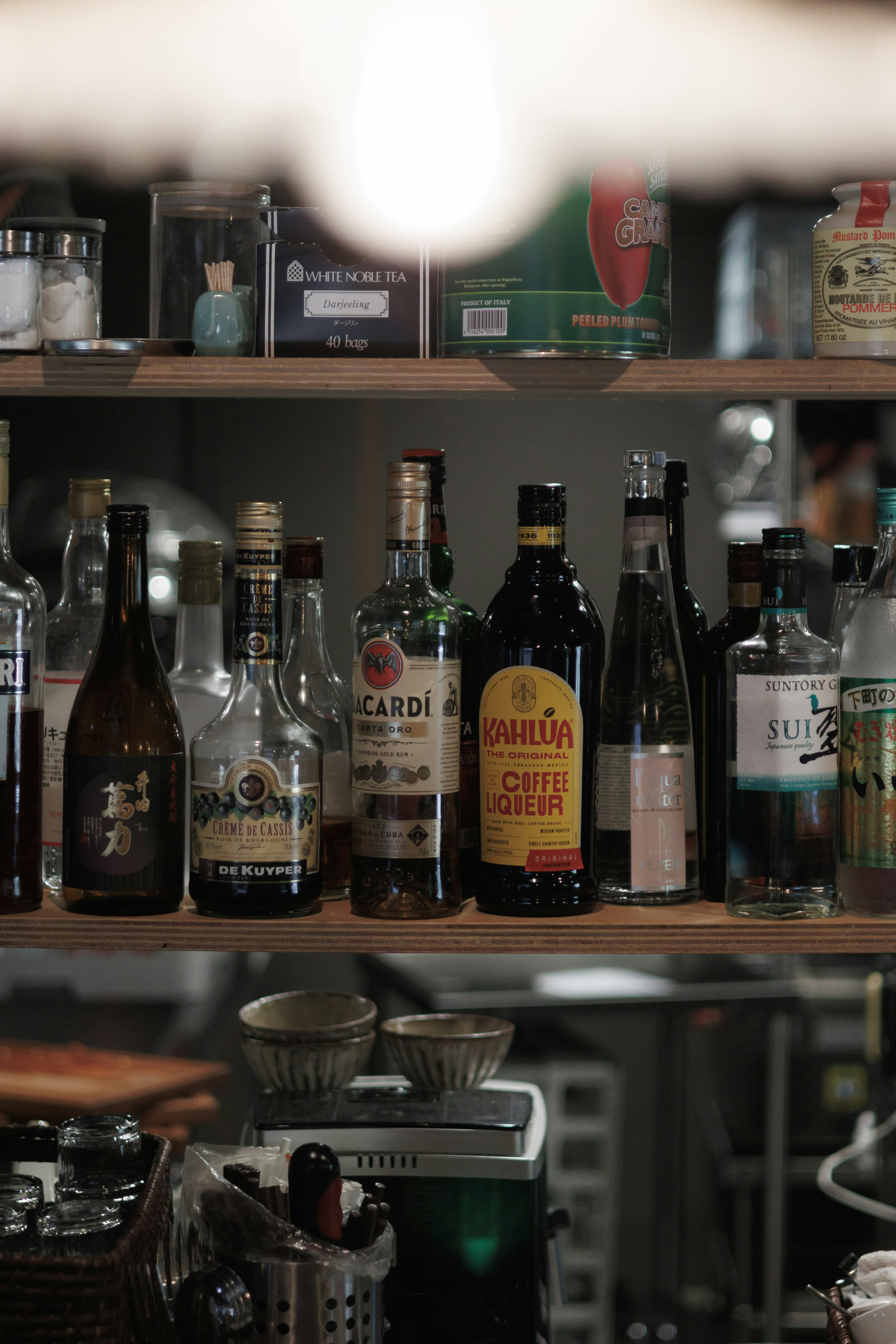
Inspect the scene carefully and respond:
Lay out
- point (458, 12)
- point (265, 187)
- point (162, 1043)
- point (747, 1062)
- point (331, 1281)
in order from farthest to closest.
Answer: point (747, 1062)
point (162, 1043)
point (458, 12)
point (265, 187)
point (331, 1281)

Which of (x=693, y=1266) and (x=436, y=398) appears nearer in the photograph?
(x=436, y=398)

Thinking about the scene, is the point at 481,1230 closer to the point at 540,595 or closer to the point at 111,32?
the point at 540,595

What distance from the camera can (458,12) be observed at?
5.18 feet

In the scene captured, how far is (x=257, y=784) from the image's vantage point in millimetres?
963

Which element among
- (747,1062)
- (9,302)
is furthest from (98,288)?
(747,1062)

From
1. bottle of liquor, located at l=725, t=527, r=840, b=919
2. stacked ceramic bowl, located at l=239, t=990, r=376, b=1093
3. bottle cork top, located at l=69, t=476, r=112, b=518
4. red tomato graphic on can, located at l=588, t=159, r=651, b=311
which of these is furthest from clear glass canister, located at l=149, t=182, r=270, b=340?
stacked ceramic bowl, located at l=239, t=990, r=376, b=1093

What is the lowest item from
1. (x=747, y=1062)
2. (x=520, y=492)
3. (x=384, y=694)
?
(x=747, y=1062)

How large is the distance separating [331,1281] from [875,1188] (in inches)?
49.8

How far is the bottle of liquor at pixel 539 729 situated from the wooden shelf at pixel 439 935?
0.03m

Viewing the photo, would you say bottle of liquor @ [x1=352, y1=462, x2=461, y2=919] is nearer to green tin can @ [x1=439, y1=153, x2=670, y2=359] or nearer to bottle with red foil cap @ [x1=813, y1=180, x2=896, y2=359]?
green tin can @ [x1=439, y1=153, x2=670, y2=359]

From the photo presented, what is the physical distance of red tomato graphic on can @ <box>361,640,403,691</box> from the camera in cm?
98

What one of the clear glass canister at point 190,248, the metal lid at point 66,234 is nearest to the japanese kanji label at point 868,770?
the clear glass canister at point 190,248

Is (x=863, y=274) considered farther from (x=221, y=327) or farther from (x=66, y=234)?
(x=66, y=234)

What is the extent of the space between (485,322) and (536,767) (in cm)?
35
